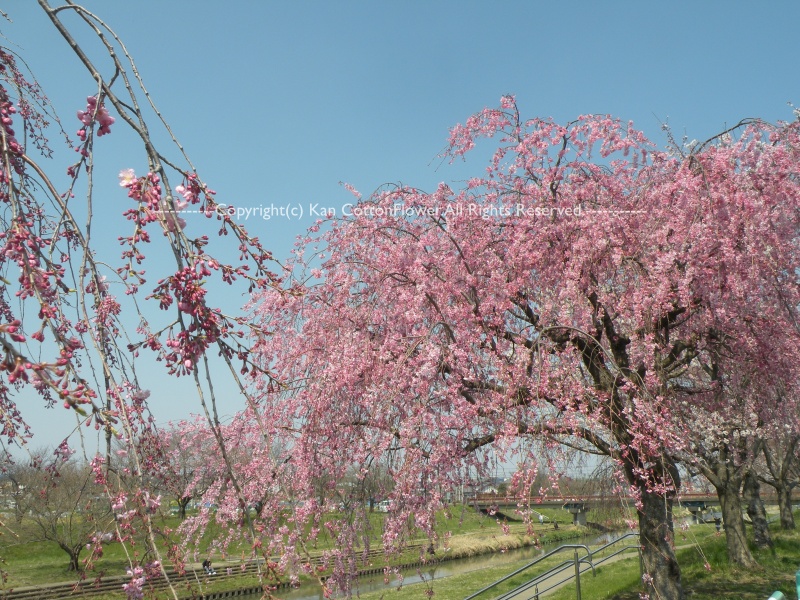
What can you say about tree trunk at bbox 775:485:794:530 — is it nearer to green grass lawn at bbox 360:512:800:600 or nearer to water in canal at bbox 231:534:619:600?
green grass lawn at bbox 360:512:800:600

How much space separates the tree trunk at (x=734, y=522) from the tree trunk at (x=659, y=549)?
5.75 m

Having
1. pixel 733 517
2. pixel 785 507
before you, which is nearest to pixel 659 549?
pixel 733 517

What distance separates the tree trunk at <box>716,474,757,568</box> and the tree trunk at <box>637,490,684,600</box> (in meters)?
5.75

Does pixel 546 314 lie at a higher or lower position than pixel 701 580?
higher

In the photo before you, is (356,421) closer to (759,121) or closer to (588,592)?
(759,121)

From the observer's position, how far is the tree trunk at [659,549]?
7309mm

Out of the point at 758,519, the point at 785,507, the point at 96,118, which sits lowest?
the point at 785,507

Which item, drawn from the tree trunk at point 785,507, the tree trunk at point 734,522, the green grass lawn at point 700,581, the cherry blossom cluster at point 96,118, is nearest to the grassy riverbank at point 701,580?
the green grass lawn at point 700,581

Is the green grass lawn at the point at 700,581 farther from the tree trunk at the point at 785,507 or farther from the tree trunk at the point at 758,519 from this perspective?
the tree trunk at the point at 785,507

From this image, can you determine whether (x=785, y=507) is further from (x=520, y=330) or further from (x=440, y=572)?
(x=520, y=330)

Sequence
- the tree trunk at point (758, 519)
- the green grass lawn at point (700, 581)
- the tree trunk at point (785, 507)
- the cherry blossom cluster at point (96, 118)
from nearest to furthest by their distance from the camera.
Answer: the cherry blossom cluster at point (96, 118)
the green grass lawn at point (700, 581)
the tree trunk at point (758, 519)
the tree trunk at point (785, 507)

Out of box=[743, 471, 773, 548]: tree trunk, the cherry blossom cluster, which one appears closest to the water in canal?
box=[743, 471, 773, 548]: tree trunk

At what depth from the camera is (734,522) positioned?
1252 centimetres

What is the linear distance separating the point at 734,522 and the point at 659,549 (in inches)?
262
